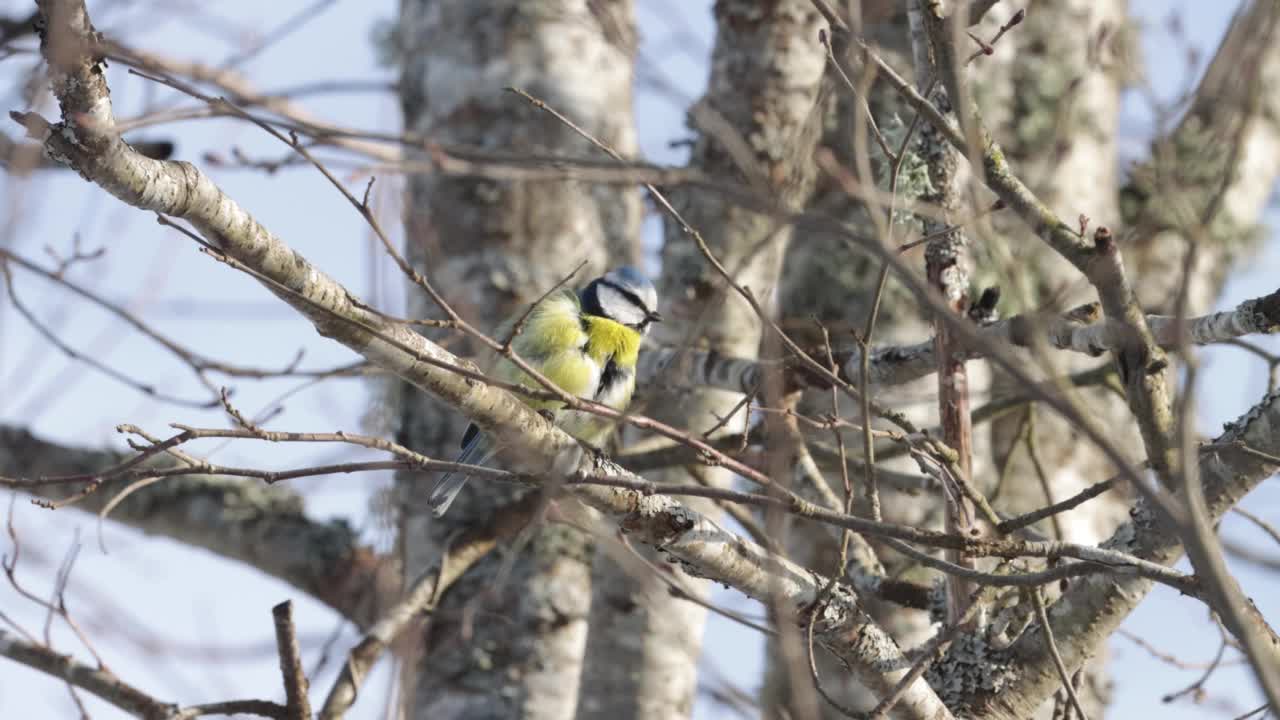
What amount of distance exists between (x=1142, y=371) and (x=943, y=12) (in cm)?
64

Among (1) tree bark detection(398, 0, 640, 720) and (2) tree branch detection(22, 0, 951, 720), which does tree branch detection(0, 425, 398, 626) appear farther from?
(2) tree branch detection(22, 0, 951, 720)

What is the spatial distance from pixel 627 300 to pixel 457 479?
864 millimetres

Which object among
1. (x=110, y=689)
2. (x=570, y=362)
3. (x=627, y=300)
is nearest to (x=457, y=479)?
(x=570, y=362)

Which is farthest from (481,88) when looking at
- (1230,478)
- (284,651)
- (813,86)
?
(1230,478)

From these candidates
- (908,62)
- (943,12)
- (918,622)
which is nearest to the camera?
(943,12)

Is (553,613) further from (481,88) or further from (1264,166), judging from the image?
(1264,166)

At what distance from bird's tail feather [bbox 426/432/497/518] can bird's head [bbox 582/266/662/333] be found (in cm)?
60

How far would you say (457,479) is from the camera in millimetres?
3408

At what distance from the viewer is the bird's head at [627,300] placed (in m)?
3.93

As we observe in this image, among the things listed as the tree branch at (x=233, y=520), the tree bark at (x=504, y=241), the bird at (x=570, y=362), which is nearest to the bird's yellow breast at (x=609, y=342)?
the bird at (x=570, y=362)

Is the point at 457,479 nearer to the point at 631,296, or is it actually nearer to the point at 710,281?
the point at 631,296

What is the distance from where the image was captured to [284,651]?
7.97ft

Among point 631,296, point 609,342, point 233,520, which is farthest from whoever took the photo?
point 233,520

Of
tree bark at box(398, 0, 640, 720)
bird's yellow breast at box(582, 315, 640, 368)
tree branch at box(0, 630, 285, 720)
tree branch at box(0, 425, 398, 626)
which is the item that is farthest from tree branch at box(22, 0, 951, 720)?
tree branch at box(0, 425, 398, 626)
